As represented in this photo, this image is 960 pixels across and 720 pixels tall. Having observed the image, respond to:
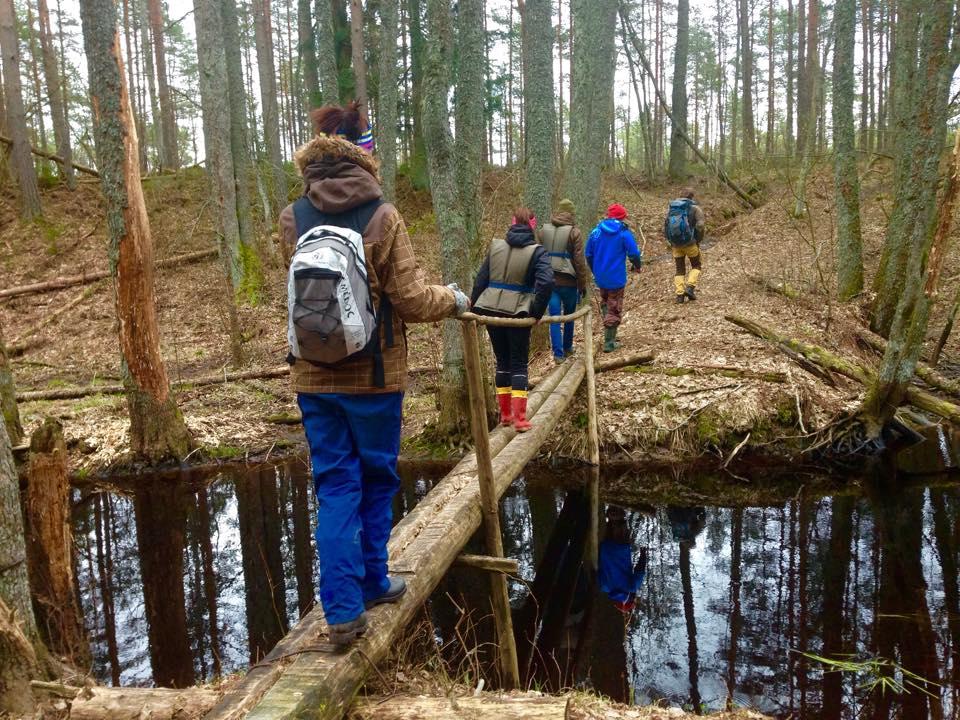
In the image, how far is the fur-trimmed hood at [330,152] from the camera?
9.86 feet

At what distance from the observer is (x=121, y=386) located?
36.6 ft

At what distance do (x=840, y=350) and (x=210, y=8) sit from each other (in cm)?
1182

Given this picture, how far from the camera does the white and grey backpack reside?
2.77 metres

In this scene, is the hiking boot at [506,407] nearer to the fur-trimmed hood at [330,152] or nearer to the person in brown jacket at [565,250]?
the person in brown jacket at [565,250]

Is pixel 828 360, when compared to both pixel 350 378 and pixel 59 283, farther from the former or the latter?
pixel 59 283

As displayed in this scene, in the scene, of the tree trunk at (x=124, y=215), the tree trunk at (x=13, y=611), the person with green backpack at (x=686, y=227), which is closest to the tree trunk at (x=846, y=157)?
the person with green backpack at (x=686, y=227)

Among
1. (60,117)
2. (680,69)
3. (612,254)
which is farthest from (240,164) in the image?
(680,69)

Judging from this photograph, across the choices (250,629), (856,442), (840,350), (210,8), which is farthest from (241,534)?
(210,8)

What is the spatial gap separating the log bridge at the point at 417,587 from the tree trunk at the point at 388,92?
975cm

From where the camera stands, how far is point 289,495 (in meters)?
8.20

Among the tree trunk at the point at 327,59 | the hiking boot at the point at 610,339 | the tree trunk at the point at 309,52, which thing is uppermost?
the tree trunk at the point at 309,52

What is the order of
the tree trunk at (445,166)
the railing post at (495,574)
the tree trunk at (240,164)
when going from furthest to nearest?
the tree trunk at (240,164), the tree trunk at (445,166), the railing post at (495,574)

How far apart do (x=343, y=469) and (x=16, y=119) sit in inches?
716

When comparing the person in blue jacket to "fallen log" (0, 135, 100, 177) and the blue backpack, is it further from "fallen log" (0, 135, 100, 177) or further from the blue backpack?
"fallen log" (0, 135, 100, 177)
